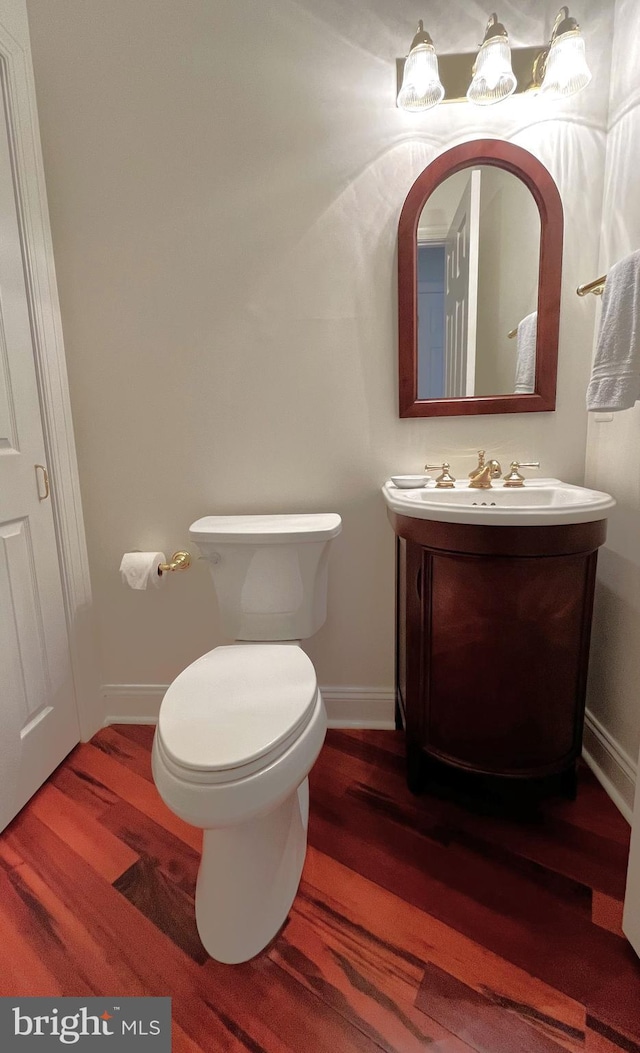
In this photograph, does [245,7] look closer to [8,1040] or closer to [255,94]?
[255,94]

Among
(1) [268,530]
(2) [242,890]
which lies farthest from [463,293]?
(2) [242,890]

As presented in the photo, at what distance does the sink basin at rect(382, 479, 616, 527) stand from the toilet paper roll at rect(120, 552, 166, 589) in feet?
2.52

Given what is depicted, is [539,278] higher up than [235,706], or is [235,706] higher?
[539,278]

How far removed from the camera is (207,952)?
0.94 m

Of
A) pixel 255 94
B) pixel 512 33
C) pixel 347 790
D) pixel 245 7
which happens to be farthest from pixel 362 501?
pixel 245 7

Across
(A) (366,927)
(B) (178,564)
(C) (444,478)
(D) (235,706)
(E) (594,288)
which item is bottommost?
(A) (366,927)

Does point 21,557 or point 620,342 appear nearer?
point 620,342

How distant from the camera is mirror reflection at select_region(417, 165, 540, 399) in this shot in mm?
1358

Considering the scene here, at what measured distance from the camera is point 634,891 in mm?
891

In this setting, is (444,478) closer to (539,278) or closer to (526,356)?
(526,356)

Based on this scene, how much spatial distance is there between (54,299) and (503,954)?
6.66ft

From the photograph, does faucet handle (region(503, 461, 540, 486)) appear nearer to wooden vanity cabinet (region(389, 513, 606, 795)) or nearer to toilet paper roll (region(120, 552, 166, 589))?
wooden vanity cabinet (region(389, 513, 606, 795))

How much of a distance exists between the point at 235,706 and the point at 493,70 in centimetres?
171

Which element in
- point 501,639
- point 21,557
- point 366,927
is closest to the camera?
point 366,927
